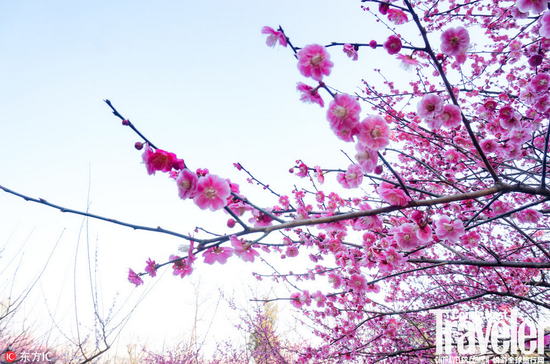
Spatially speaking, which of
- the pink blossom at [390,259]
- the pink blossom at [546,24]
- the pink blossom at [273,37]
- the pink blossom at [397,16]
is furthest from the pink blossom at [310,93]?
the pink blossom at [546,24]

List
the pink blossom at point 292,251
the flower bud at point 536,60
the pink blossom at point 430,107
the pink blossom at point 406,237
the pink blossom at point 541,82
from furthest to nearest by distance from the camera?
the pink blossom at point 292,251 < the pink blossom at point 541,82 < the flower bud at point 536,60 < the pink blossom at point 406,237 < the pink blossom at point 430,107

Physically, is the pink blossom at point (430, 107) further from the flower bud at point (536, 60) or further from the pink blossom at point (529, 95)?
the pink blossom at point (529, 95)

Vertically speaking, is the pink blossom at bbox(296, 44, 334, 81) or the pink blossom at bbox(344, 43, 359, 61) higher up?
the pink blossom at bbox(344, 43, 359, 61)

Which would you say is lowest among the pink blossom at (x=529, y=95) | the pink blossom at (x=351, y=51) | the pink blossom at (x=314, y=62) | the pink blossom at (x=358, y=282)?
the pink blossom at (x=358, y=282)

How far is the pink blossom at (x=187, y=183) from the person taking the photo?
1.22 metres

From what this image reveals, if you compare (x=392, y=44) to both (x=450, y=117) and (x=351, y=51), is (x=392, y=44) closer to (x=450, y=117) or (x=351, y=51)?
(x=351, y=51)

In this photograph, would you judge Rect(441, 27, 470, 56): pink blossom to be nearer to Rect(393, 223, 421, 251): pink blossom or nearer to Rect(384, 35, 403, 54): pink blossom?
Rect(384, 35, 403, 54): pink blossom

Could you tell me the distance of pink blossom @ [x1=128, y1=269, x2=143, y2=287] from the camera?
1771mm

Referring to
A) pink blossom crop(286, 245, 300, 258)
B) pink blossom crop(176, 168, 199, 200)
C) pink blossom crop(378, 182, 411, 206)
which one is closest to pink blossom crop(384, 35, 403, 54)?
pink blossom crop(378, 182, 411, 206)

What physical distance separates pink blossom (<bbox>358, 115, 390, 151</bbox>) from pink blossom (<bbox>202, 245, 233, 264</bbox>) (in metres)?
1.00

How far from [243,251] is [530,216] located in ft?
8.73

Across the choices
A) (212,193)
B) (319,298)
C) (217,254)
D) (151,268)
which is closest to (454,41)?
(212,193)

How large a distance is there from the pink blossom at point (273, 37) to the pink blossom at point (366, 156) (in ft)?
2.28

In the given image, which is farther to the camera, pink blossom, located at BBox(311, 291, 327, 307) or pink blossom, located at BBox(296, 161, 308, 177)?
pink blossom, located at BBox(311, 291, 327, 307)
